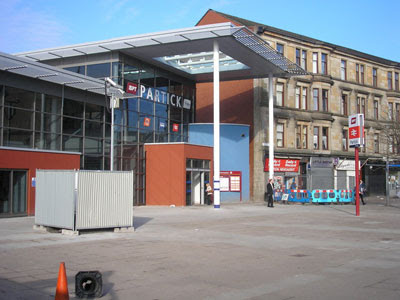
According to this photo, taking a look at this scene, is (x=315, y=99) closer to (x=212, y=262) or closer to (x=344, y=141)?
(x=344, y=141)

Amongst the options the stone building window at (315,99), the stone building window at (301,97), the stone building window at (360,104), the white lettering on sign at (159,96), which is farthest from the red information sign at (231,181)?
the stone building window at (360,104)

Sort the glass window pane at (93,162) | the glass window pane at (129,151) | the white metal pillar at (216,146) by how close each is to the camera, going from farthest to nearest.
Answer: the glass window pane at (129,151)
the glass window pane at (93,162)
the white metal pillar at (216,146)

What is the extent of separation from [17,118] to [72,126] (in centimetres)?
392

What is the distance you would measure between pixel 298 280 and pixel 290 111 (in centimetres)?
3369

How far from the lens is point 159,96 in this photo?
109 ft

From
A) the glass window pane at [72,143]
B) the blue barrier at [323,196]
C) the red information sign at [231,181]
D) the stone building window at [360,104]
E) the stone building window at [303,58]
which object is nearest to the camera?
the glass window pane at [72,143]

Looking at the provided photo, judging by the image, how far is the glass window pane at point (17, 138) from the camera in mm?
22719

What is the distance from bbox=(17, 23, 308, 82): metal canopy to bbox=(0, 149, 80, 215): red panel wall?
8.42 m

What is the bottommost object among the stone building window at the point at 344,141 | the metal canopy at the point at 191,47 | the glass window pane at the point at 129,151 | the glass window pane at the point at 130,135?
the glass window pane at the point at 129,151

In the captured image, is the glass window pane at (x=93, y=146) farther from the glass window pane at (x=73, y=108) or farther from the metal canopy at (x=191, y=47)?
the metal canopy at (x=191, y=47)

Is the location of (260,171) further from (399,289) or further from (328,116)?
(399,289)

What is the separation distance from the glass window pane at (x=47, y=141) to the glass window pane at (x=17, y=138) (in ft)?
1.52

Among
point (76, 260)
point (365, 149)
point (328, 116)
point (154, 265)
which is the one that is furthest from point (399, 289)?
point (365, 149)

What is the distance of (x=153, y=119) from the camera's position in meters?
32.4
